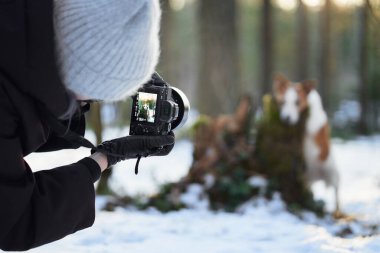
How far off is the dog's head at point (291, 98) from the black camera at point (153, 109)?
386 cm

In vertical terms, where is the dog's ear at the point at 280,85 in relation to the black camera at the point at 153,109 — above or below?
above

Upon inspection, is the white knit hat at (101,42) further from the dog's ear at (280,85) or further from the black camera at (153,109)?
the dog's ear at (280,85)

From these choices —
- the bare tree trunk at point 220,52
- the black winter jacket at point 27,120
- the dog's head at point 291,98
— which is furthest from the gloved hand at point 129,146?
the bare tree trunk at point 220,52

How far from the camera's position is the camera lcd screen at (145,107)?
2.54 meters

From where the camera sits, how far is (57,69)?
6.53 feet

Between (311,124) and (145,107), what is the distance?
4.30 m

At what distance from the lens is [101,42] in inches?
76.6

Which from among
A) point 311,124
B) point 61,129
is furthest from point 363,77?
point 61,129

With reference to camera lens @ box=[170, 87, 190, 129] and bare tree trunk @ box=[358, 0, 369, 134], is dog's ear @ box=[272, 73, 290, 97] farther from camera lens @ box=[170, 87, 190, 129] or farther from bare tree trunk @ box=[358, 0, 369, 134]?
bare tree trunk @ box=[358, 0, 369, 134]

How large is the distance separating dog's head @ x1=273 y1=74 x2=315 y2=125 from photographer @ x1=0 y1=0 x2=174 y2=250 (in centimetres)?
437

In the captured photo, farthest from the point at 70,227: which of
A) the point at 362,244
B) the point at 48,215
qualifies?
the point at 362,244

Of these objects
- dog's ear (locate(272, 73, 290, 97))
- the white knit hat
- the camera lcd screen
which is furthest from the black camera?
dog's ear (locate(272, 73, 290, 97))

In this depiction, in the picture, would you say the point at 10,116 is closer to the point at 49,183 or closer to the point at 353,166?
the point at 49,183

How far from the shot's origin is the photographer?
1.95 m
